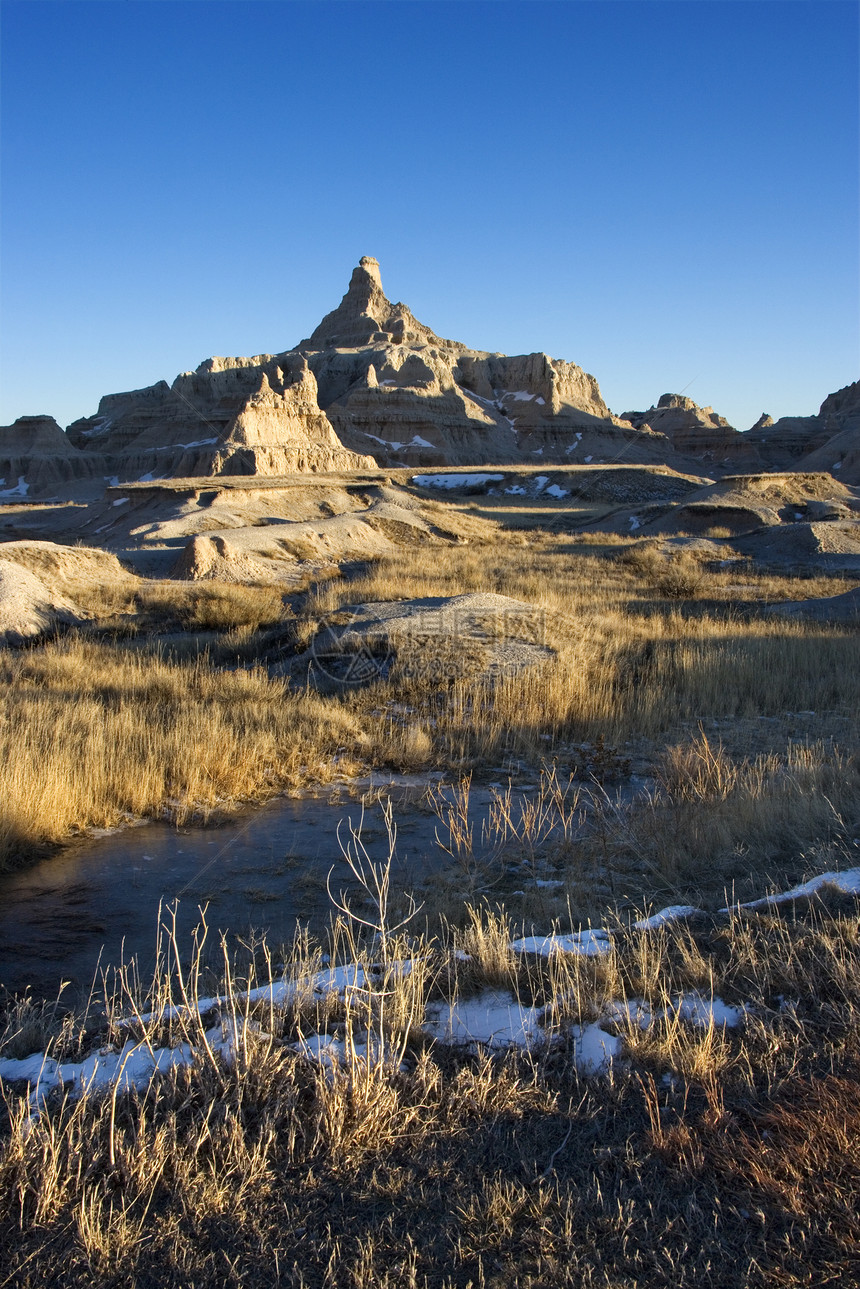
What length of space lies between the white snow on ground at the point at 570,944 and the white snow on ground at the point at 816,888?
22.8 inches

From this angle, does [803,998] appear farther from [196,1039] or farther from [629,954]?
[196,1039]

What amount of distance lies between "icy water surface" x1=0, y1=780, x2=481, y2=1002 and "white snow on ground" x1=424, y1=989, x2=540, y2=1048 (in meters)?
1.12

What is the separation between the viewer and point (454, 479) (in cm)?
5112

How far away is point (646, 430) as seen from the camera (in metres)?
91.1

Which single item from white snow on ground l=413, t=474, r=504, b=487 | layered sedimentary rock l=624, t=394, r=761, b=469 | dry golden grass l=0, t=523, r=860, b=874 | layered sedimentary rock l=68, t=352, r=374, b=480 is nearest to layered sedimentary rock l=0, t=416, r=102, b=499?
layered sedimentary rock l=68, t=352, r=374, b=480

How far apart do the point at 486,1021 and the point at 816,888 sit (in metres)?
1.62

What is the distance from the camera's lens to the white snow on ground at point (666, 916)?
10.3 feet

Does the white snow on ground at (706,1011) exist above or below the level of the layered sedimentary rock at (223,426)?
below

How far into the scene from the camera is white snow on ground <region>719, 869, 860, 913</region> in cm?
323

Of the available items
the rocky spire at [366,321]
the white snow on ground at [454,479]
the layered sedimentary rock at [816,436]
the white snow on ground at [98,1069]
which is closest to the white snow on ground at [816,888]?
the white snow on ground at [98,1069]

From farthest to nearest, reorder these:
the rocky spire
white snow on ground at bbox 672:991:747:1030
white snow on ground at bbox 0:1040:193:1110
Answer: the rocky spire < white snow on ground at bbox 672:991:747:1030 < white snow on ground at bbox 0:1040:193:1110

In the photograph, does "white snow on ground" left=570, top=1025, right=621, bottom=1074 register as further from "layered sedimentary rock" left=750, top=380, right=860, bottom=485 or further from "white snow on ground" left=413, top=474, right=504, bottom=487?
"layered sedimentary rock" left=750, top=380, right=860, bottom=485

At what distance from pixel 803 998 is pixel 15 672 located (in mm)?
8547

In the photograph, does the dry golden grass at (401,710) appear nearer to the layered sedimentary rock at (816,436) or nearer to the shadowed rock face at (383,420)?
the shadowed rock face at (383,420)
